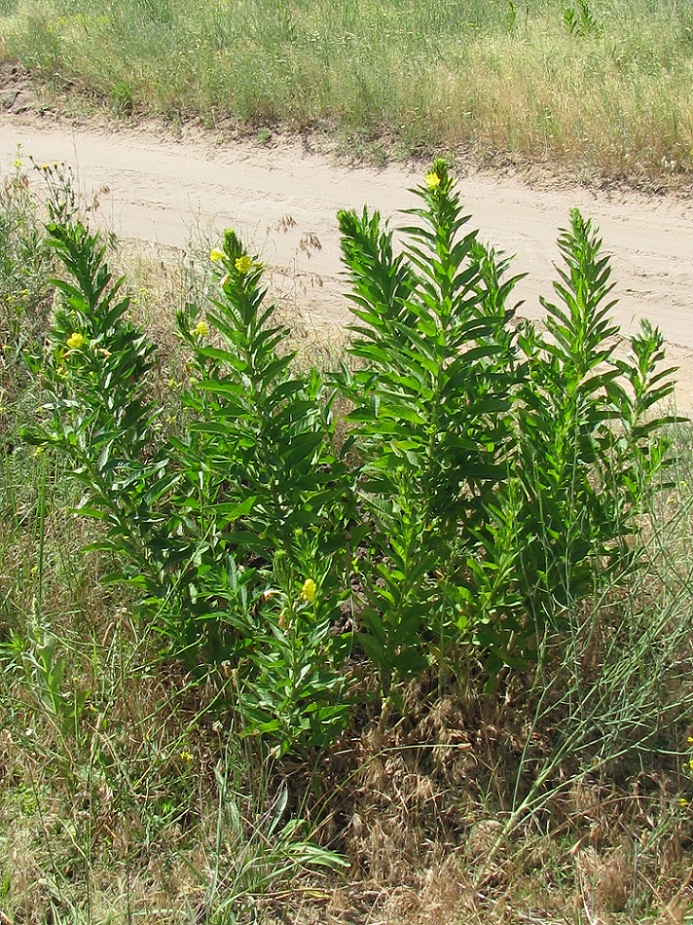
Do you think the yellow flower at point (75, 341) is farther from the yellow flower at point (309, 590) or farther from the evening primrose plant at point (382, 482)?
the yellow flower at point (309, 590)

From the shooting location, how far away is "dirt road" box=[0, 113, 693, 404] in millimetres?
6246

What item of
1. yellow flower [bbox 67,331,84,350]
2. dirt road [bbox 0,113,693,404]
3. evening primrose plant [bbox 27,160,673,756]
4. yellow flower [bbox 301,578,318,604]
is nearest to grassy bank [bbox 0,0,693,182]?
dirt road [bbox 0,113,693,404]

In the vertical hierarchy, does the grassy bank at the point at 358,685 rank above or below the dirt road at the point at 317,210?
below

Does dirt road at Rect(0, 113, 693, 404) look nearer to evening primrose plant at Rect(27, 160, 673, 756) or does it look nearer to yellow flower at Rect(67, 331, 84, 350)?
evening primrose plant at Rect(27, 160, 673, 756)

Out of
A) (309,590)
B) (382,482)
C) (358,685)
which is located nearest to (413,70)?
(382,482)

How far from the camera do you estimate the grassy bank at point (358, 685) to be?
9.00 feet

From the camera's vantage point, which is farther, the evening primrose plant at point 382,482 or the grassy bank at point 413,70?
the grassy bank at point 413,70

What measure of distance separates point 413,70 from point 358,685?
7.11 meters

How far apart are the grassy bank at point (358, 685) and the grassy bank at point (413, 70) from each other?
5271 millimetres

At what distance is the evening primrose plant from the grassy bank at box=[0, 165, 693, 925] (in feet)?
0.04

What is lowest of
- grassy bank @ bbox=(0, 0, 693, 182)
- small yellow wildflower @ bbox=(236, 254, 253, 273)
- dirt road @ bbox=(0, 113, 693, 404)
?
dirt road @ bbox=(0, 113, 693, 404)

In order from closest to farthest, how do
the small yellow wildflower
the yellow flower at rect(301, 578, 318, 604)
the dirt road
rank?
1. the small yellow wildflower
2. the yellow flower at rect(301, 578, 318, 604)
3. the dirt road

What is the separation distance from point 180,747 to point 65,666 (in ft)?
1.70

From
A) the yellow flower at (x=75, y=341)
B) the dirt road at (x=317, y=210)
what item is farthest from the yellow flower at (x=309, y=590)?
the dirt road at (x=317, y=210)
